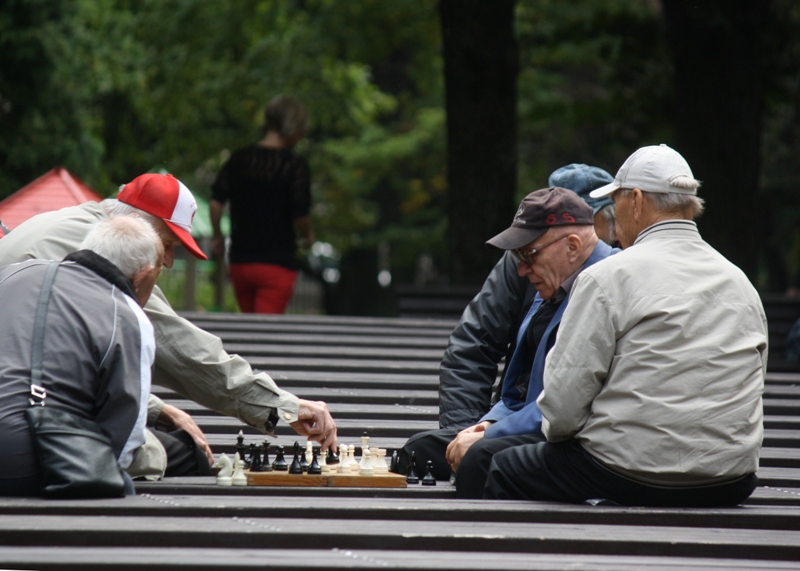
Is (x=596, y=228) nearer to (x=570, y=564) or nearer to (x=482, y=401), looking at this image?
(x=482, y=401)

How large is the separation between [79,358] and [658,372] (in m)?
1.82

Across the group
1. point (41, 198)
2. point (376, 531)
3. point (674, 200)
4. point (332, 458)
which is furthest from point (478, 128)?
point (376, 531)

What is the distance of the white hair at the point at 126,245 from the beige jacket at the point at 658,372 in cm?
137

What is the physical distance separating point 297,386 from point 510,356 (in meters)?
1.41

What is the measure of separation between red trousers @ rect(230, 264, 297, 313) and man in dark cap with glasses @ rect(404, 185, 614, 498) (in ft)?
12.2

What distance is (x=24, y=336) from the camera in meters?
3.65

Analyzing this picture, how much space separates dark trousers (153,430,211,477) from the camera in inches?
172

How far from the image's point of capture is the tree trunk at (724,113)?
35.6ft

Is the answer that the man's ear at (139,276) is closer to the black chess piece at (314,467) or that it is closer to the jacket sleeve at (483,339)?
the black chess piece at (314,467)

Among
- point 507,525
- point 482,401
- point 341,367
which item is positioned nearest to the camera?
point 507,525

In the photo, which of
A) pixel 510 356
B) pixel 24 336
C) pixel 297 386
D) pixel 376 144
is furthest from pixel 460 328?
pixel 376 144

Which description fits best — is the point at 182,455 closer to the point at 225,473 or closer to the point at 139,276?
the point at 225,473

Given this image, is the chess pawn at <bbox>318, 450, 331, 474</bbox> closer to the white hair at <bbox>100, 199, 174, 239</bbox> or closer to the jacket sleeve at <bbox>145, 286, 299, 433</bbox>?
the jacket sleeve at <bbox>145, 286, 299, 433</bbox>

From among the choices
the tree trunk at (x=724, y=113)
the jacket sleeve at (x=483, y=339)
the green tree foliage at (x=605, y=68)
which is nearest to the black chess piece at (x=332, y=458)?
the jacket sleeve at (x=483, y=339)
